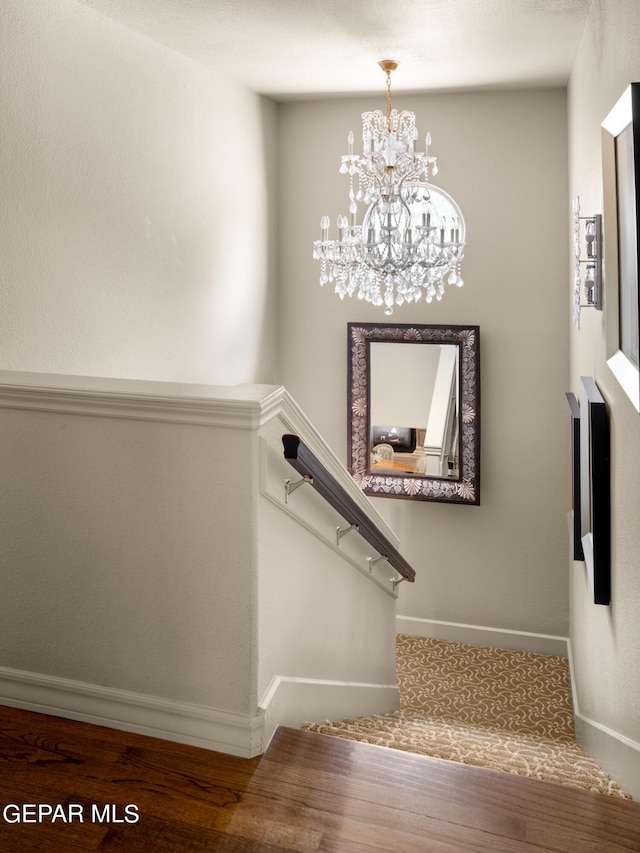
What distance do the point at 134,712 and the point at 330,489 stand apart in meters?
0.88

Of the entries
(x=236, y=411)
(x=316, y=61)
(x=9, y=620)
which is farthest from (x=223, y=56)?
(x=9, y=620)

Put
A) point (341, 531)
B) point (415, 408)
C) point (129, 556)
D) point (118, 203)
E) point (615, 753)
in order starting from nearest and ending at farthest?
1. point (129, 556)
2. point (615, 753)
3. point (341, 531)
4. point (118, 203)
5. point (415, 408)

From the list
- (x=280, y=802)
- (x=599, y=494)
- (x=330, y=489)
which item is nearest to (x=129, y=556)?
(x=330, y=489)

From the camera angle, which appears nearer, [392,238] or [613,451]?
[613,451]

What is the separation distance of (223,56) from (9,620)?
3.23 metres

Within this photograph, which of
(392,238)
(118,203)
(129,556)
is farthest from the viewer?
(392,238)

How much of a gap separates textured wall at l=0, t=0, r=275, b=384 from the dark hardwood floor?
1632mm

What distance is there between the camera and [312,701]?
2611 mm

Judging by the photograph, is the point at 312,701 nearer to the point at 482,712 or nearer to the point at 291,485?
the point at 291,485

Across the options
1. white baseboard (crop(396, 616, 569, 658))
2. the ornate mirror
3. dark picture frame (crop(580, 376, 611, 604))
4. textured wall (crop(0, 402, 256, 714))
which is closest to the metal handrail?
textured wall (crop(0, 402, 256, 714))

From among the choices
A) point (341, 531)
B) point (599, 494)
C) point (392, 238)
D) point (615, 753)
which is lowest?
point (615, 753)

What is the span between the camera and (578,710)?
4.16m

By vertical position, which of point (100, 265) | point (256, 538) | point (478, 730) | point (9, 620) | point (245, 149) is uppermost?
Answer: point (245, 149)

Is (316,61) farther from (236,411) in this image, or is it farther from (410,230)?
(236,411)
